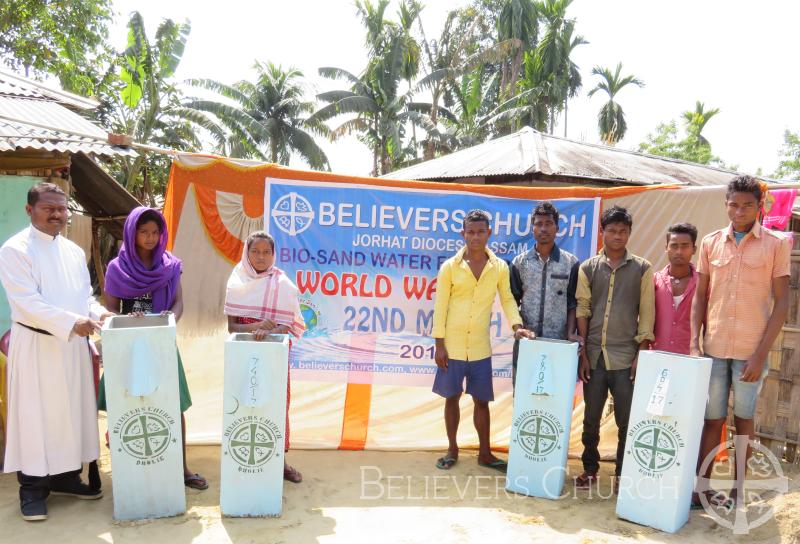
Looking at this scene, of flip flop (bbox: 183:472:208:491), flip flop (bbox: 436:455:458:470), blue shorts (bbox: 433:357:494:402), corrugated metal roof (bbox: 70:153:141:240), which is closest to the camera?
flip flop (bbox: 183:472:208:491)

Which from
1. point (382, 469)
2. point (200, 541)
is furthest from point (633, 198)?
point (200, 541)

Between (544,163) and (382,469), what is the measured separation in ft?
9.11

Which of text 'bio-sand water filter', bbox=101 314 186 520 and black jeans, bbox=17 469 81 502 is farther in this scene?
black jeans, bbox=17 469 81 502

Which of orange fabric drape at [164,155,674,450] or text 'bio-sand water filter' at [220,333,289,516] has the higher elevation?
orange fabric drape at [164,155,674,450]

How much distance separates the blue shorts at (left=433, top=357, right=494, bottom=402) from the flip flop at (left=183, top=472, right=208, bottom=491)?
1615 mm

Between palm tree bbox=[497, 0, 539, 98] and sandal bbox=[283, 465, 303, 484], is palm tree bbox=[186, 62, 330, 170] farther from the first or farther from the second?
sandal bbox=[283, 465, 303, 484]

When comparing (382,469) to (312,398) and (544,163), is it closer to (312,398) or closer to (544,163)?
(312,398)

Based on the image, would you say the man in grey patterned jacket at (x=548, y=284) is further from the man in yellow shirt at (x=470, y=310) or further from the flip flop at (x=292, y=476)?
the flip flop at (x=292, y=476)

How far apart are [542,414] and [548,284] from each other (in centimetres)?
85

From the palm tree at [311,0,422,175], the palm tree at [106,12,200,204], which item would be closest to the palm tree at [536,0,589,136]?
the palm tree at [311,0,422,175]

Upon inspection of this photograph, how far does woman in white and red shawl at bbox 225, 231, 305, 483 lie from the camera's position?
3.62 m

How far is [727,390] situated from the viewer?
3477mm

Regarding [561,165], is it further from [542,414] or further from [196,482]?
[196,482]

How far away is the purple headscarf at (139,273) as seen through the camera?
348cm
